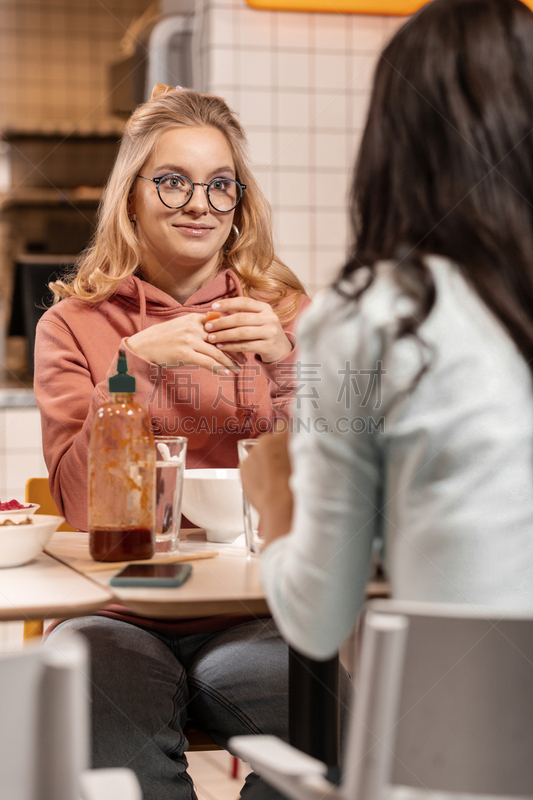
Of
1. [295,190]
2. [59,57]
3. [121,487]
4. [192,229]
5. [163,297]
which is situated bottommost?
[121,487]

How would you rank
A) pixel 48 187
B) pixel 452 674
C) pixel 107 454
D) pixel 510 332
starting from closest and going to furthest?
pixel 452 674, pixel 510 332, pixel 107 454, pixel 48 187

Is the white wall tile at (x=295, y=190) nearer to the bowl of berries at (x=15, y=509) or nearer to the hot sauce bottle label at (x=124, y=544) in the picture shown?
the bowl of berries at (x=15, y=509)

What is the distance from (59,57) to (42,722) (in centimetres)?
460

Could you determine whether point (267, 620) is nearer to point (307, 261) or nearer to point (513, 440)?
point (513, 440)

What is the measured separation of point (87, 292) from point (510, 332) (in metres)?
0.98

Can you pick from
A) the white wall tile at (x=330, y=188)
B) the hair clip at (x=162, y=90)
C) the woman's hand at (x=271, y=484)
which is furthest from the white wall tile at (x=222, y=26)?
the woman's hand at (x=271, y=484)

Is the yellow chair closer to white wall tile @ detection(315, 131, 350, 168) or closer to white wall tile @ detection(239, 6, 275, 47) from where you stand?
white wall tile @ detection(315, 131, 350, 168)

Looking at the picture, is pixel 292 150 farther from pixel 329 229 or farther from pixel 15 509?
pixel 15 509

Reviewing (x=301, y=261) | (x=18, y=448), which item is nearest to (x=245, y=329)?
(x=18, y=448)

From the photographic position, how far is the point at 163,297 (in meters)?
1.45

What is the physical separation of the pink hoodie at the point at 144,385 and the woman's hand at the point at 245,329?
0.09 meters

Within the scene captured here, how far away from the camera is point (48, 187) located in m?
4.31

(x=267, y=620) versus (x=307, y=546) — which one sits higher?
(x=307, y=546)

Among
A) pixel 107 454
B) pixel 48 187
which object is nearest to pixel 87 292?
pixel 107 454
